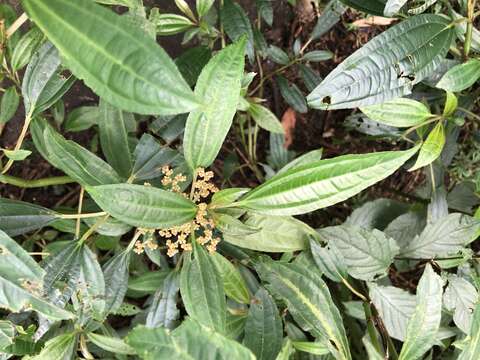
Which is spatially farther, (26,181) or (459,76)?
(26,181)

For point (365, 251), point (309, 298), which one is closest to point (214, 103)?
point (309, 298)

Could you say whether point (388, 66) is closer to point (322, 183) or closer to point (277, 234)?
point (322, 183)

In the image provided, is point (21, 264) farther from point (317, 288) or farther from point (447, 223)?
point (447, 223)

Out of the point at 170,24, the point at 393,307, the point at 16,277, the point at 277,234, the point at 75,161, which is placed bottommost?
the point at 393,307

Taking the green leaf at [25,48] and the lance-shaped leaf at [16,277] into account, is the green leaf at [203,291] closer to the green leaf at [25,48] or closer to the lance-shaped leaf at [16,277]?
the lance-shaped leaf at [16,277]

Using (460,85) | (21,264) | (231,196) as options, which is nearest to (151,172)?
(231,196)

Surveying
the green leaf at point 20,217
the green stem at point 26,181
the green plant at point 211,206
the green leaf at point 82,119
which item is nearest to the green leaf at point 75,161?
the green plant at point 211,206
